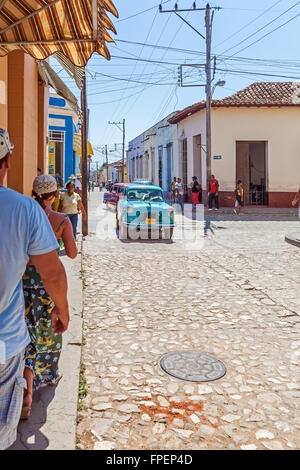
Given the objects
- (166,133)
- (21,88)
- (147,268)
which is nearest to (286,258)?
(147,268)

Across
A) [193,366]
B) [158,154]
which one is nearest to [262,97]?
[158,154]

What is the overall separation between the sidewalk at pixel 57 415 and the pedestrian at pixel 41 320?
90 millimetres

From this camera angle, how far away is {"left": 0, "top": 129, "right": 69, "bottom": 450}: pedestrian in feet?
6.01

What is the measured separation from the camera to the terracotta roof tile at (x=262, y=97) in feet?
74.9

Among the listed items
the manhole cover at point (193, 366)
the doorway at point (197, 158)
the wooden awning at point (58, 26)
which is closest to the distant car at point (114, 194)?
the doorway at point (197, 158)

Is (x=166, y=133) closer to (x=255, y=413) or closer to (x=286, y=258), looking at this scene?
(x=286, y=258)

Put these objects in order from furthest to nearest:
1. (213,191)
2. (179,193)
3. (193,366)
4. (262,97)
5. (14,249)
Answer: (179,193) < (262,97) < (213,191) < (193,366) < (14,249)

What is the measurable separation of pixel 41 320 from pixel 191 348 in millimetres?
1787

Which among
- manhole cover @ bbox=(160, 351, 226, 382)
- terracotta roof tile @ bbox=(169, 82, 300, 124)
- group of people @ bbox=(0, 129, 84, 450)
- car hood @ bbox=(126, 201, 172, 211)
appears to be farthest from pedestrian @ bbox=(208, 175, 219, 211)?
group of people @ bbox=(0, 129, 84, 450)

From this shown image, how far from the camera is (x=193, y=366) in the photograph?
3916 mm

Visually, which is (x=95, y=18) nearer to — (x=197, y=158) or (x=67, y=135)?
(x=67, y=135)

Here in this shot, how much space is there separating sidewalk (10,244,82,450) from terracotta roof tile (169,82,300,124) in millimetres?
20933

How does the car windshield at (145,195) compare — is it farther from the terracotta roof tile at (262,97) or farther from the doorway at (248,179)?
the doorway at (248,179)

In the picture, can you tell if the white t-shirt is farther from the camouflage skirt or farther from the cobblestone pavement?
the cobblestone pavement
